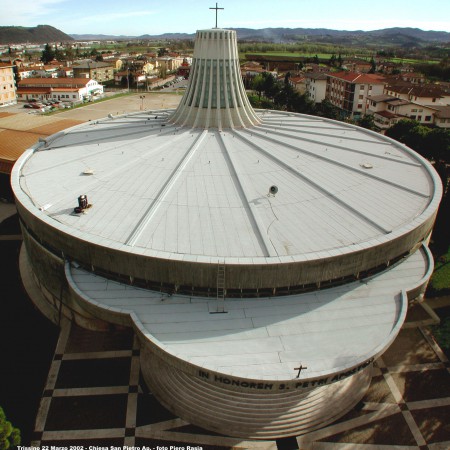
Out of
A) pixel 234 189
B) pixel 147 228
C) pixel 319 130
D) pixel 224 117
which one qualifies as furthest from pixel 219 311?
pixel 319 130

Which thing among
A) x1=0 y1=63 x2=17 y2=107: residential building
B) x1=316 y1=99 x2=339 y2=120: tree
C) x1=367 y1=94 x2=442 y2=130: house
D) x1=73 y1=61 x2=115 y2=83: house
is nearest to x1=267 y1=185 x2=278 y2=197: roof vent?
x1=316 y1=99 x2=339 y2=120: tree

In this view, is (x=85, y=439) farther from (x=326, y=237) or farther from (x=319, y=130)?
(x=319, y=130)

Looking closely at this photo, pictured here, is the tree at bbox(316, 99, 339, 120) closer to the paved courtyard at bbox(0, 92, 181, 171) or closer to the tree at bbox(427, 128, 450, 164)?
the tree at bbox(427, 128, 450, 164)

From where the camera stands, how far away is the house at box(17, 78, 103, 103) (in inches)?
4321

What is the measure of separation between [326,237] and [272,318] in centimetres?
586

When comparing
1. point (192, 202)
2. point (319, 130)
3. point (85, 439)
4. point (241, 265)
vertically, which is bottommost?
point (85, 439)

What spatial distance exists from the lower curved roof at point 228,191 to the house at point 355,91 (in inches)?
2517

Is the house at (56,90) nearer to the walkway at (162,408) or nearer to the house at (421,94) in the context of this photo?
the house at (421,94)

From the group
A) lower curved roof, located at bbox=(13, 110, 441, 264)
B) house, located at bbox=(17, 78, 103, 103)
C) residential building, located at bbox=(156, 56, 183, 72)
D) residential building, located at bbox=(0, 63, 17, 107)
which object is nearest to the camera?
lower curved roof, located at bbox=(13, 110, 441, 264)

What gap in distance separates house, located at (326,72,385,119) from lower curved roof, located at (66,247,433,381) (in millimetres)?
81158

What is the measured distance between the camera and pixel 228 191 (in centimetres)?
2647

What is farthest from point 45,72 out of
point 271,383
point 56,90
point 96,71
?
point 271,383

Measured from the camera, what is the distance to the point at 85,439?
822 inches

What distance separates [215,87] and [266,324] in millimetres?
23486
